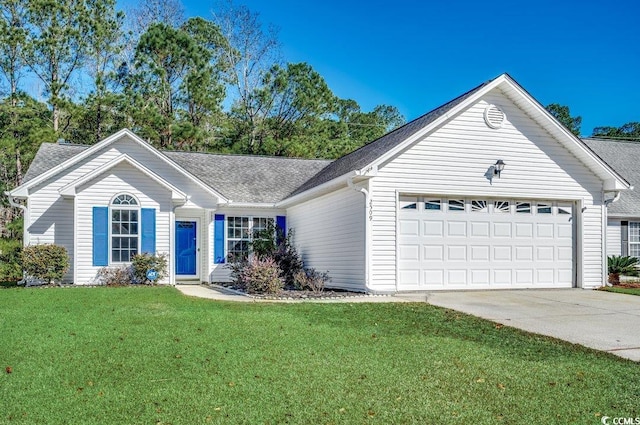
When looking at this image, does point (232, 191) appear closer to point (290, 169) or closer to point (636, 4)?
point (290, 169)

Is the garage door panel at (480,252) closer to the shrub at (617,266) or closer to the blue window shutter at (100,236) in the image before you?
the shrub at (617,266)

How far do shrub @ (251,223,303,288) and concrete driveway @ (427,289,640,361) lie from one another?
4.44m

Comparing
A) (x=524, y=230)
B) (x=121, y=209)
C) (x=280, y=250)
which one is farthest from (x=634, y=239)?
(x=121, y=209)

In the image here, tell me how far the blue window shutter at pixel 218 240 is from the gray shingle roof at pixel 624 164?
12.5 meters

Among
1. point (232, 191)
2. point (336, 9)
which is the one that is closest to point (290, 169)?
point (232, 191)

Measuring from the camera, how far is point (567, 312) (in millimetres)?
10625

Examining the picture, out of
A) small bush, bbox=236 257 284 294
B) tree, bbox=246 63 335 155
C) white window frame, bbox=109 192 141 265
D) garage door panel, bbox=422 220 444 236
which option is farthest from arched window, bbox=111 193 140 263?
tree, bbox=246 63 335 155

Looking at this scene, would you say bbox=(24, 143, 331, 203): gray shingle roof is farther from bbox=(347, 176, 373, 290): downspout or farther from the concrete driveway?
the concrete driveway

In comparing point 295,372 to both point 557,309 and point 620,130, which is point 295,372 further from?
point 620,130

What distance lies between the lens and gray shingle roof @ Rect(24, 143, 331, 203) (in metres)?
18.6

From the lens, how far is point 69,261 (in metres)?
16.5

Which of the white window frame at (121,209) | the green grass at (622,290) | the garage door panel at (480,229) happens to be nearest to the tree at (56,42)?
the white window frame at (121,209)

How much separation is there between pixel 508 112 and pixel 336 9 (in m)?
11.9

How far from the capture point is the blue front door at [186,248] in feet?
60.5
